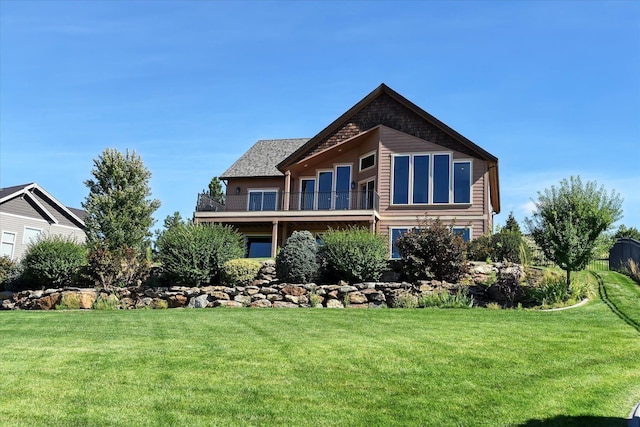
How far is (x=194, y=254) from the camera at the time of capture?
18.3 m

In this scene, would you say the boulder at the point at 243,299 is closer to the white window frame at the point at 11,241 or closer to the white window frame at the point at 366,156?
the white window frame at the point at 366,156

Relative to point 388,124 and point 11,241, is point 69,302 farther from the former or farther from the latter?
point 11,241

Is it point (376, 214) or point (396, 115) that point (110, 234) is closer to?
point (376, 214)

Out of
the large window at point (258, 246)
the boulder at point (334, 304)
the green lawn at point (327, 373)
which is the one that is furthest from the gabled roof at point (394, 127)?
the green lawn at point (327, 373)

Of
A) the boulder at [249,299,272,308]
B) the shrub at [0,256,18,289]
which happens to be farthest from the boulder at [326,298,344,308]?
the shrub at [0,256,18,289]

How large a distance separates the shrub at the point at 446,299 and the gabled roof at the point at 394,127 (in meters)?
10.1

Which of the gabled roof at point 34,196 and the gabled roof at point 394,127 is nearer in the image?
the gabled roof at point 394,127

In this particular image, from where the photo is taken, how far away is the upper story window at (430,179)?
24.4m

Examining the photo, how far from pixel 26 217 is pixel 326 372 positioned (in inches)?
1270

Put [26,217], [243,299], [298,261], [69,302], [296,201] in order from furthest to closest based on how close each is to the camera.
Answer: [26,217], [296,201], [69,302], [298,261], [243,299]

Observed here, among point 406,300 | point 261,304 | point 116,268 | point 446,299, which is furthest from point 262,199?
point 446,299

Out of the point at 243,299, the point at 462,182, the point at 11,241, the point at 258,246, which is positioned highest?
the point at 462,182

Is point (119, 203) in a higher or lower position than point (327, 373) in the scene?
higher

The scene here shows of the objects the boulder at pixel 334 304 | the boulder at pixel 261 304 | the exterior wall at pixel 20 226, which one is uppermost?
the exterior wall at pixel 20 226
